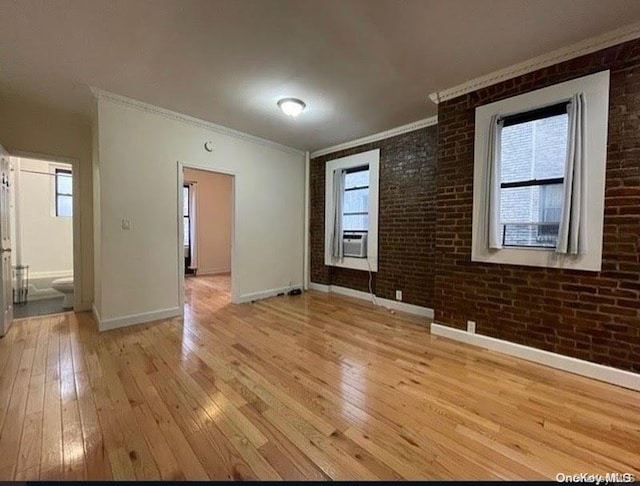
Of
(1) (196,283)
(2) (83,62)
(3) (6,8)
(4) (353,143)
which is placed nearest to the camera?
(3) (6,8)

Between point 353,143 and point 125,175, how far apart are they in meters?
3.34

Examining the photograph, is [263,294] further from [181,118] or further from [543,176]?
[543,176]

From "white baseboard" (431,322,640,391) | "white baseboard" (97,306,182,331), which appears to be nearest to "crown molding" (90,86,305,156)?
"white baseboard" (97,306,182,331)

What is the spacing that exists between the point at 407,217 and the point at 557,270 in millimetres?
1934

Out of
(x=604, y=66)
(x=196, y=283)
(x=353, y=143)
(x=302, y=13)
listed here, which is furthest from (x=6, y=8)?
(x=196, y=283)

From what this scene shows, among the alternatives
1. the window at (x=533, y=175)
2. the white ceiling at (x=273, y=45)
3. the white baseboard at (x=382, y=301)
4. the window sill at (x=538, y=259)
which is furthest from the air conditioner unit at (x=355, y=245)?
the window at (x=533, y=175)

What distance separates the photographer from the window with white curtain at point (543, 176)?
2307mm

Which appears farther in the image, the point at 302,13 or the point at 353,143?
the point at 353,143

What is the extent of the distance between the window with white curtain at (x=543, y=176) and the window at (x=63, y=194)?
667 centimetres

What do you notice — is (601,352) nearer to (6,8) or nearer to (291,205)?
(291,205)

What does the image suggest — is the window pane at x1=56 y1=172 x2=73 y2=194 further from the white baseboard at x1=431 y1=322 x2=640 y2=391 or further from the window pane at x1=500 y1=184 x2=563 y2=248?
the window pane at x1=500 y1=184 x2=563 y2=248

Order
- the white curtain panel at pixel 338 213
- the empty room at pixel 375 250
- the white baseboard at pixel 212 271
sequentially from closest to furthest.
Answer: the empty room at pixel 375 250 → the white curtain panel at pixel 338 213 → the white baseboard at pixel 212 271

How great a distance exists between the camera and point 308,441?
1585mm

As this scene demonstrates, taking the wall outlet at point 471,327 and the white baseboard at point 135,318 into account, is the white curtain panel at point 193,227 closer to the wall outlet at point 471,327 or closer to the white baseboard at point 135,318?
the white baseboard at point 135,318
